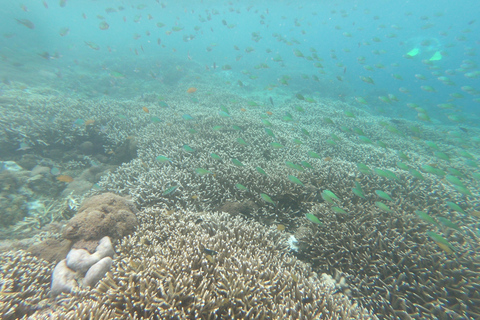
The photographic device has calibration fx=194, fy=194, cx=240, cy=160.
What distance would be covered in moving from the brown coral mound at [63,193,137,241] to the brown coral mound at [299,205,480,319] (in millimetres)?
3673

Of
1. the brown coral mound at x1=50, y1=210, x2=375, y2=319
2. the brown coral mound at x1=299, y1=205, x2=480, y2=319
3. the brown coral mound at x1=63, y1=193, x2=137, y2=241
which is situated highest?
the brown coral mound at x1=63, y1=193, x2=137, y2=241

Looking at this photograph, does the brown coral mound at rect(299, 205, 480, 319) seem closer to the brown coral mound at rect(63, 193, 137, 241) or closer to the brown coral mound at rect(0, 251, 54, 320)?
the brown coral mound at rect(63, 193, 137, 241)

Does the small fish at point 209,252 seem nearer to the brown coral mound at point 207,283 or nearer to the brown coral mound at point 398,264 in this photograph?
the brown coral mound at point 207,283

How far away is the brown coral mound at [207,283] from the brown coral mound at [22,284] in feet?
1.91

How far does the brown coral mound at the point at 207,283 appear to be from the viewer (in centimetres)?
241

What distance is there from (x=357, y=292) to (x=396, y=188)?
153 inches

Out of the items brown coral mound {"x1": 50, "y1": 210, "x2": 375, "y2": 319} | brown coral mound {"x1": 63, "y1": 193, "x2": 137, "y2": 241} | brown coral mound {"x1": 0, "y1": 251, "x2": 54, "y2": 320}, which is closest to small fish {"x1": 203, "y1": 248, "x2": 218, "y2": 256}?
brown coral mound {"x1": 50, "y1": 210, "x2": 375, "y2": 319}

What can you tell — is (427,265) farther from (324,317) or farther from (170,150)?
(170,150)

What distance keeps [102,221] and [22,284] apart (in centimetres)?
116

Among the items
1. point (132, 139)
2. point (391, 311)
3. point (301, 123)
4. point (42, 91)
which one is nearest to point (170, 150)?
point (132, 139)

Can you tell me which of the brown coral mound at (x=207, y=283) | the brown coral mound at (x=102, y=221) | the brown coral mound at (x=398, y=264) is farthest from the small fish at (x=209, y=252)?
the brown coral mound at (x=398, y=264)

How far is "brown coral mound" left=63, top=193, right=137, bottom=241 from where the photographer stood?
3361mm

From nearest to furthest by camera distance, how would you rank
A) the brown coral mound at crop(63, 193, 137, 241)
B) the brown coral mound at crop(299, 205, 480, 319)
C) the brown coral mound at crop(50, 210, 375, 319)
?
the brown coral mound at crop(50, 210, 375, 319) → the brown coral mound at crop(299, 205, 480, 319) → the brown coral mound at crop(63, 193, 137, 241)

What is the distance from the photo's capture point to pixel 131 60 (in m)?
25.8
